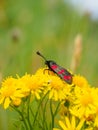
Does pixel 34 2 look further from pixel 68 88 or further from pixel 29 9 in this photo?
pixel 68 88

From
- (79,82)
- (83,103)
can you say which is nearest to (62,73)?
(79,82)

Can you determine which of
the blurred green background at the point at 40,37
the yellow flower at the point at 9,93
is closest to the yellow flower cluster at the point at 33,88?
the yellow flower at the point at 9,93

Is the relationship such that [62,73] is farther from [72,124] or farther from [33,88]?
[72,124]

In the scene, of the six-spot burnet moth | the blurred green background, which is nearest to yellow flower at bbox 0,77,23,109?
the six-spot burnet moth

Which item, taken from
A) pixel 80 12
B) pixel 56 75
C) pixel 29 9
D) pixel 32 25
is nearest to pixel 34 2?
pixel 29 9

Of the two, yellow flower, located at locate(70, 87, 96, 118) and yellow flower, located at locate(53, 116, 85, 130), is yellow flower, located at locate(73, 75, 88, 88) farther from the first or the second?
yellow flower, located at locate(53, 116, 85, 130)

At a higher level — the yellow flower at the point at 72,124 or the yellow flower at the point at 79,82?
the yellow flower at the point at 79,82

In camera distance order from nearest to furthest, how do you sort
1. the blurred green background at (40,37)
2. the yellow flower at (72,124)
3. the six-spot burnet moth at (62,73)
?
1. the yellow flower at (72,124)
2. the six-spot burnet moth at (62,73)
3. the blurred green background at (40,37)

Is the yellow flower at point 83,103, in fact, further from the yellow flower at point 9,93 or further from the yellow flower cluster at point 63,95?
the yellow flower at point 9,93

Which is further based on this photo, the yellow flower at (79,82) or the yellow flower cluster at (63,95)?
the yellow flower at (79,82)
